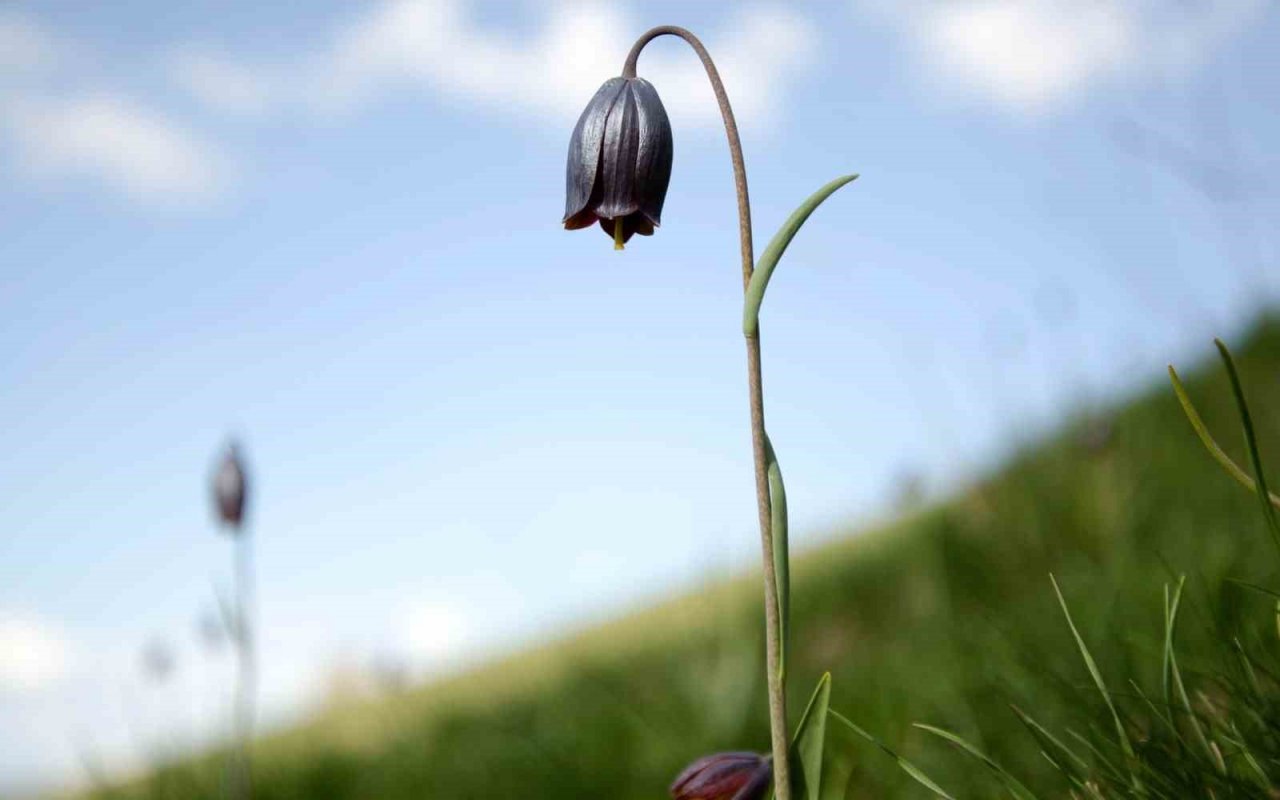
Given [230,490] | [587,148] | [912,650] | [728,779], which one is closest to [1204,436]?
[728,779]

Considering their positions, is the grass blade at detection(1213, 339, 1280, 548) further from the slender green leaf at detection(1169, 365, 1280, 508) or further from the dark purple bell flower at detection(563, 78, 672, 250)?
the dark purple bell flower at detection(563, 78, 672, 250)

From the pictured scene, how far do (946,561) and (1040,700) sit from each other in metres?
2.13

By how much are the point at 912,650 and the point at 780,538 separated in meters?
2.35

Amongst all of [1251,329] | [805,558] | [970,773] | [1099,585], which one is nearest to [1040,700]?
[970,773]

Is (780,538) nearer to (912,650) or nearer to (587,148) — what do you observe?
(587,148)

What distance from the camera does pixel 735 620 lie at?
4.04 meters

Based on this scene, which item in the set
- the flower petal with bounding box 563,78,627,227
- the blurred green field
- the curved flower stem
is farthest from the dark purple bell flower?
the blurred green field

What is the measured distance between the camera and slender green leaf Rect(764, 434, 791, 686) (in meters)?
1.39

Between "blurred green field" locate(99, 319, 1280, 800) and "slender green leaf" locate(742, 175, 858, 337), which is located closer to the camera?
"slender green leaf" locate(742, 175, 858, 337)

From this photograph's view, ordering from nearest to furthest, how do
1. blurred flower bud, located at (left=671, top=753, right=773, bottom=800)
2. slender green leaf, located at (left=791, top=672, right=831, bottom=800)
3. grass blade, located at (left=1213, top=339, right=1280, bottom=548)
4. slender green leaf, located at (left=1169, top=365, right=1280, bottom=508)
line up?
grass blade, located at (left=1213, top=339, right=1280, bottom=548)
slender green leaf, located at (left=1169, top=365, right=1280, bottom=508)
slender green leaf, located at (left=791, top=672, right=831, bottom=800)
blurred flower bud, located at (left=671, top=753, right=773, bottom=800)

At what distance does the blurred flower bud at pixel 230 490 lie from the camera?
2.48 metres

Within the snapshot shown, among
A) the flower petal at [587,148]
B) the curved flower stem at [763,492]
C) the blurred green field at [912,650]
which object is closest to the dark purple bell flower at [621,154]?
the flower petal at [587,148]

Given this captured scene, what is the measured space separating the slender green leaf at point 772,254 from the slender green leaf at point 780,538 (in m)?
0.15

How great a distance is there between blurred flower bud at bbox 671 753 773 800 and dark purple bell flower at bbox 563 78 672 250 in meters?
0.74
